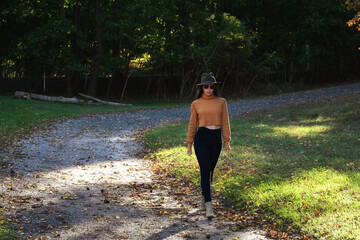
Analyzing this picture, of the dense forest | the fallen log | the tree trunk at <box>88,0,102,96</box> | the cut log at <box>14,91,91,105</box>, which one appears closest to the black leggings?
the fallen log

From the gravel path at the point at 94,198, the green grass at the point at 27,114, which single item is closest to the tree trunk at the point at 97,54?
the green grass at the point at 27,114

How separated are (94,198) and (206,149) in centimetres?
251

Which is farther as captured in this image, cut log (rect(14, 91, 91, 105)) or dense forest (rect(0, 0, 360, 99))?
dense forest (rect(0, 0, 360, 99))

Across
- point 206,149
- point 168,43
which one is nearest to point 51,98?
point 168,43

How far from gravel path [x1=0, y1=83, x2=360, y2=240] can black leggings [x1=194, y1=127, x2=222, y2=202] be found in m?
0.61

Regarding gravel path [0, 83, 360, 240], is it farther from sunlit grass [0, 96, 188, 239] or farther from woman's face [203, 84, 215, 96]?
sunlit grass [0, 96, 188, 239]

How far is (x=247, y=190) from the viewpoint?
8.34 meters

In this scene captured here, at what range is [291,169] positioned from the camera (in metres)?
9.62

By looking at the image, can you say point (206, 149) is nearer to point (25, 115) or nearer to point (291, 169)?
point (291, 169)

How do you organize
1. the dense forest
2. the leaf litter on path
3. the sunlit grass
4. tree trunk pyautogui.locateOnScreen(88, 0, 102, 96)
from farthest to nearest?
tree trunk pyautogui.locateOnScreen(88, 0, 102, 96)
the dense forest
the sunlit grass
the leaf litter on path

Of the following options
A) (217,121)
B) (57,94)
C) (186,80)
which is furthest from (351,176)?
(57,94)

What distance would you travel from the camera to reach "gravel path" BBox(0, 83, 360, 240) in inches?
253

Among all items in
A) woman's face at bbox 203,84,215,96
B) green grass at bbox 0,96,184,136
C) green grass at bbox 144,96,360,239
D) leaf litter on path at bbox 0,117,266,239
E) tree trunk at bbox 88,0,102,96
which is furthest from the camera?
tree trunk at bbox 88,0,102,96

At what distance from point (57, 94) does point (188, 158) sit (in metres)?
27.9
